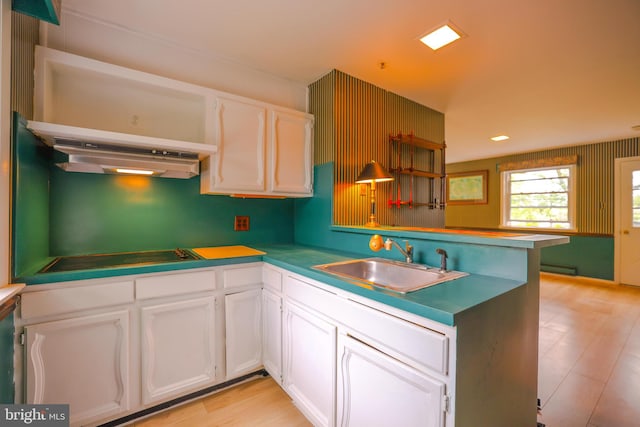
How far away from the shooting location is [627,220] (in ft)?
14.7

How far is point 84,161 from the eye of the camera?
5.24 feet

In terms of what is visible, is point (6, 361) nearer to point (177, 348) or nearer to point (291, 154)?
point (177, 348)

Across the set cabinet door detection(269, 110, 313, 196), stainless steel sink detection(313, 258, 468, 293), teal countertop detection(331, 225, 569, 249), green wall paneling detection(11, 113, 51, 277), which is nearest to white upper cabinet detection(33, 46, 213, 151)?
green wall paneling detection(11, 113, 51, 277)

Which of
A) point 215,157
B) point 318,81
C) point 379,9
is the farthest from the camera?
point 318,81

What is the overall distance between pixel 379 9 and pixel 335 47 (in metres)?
0.47

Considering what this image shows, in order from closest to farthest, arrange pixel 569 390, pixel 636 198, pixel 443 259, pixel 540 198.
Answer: pixel 443 259, pixel 569 390, pixel 636 198, pixel 540 198

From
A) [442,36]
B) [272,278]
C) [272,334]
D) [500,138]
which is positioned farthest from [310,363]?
[500,138]

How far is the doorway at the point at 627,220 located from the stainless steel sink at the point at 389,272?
5200 mm

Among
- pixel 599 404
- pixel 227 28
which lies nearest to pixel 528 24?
pixel 227 28

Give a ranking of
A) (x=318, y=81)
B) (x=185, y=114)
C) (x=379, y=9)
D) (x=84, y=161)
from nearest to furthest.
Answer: (x=84, y=161) < (x=379, y=9) < (x=185, y=114) < (x=318, y=81)

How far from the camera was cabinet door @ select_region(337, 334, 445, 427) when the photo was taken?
38.9 inches

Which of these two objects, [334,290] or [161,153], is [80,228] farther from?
[334,290]

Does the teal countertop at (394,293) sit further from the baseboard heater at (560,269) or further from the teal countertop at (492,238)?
the baseboard heater at (560,269)

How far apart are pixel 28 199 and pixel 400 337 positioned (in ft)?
6.33
